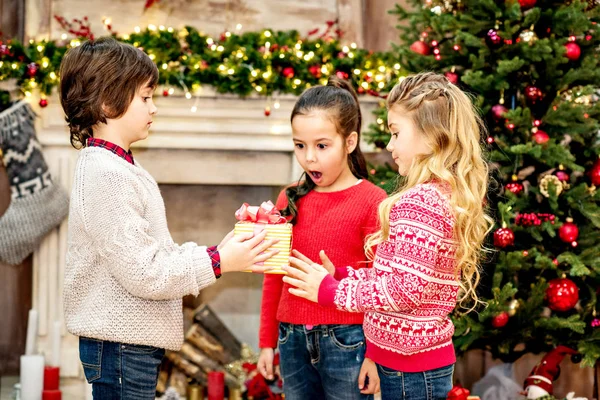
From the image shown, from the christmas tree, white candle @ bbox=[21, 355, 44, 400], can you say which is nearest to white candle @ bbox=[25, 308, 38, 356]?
white candle @ bbox=[21, 355, 44, 400]

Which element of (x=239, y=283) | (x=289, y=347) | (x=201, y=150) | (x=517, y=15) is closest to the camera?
(x=289, y=347)

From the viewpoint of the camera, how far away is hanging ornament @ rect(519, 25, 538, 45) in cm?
267

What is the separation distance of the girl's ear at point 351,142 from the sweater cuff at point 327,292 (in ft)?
1.57

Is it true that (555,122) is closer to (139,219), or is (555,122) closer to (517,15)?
(517,15)

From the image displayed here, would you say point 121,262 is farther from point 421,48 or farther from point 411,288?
point 421,48

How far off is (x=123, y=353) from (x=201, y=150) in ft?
6.55

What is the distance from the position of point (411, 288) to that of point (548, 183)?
4.39 feet

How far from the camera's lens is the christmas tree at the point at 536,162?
2.59 metres

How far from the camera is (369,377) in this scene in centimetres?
182

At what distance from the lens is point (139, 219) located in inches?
61.8

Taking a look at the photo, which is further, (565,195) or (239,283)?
(239,283)

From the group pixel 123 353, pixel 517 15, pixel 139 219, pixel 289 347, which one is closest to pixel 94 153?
pixel 139 219

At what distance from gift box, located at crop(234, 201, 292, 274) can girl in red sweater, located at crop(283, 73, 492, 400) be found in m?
0.03

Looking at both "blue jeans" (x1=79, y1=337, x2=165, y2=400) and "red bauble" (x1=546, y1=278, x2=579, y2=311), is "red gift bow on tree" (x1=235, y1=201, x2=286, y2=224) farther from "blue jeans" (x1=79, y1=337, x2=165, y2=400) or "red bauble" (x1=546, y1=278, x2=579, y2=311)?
"red bauble" (x1=546, y1=278, x2=579, y2=311)
